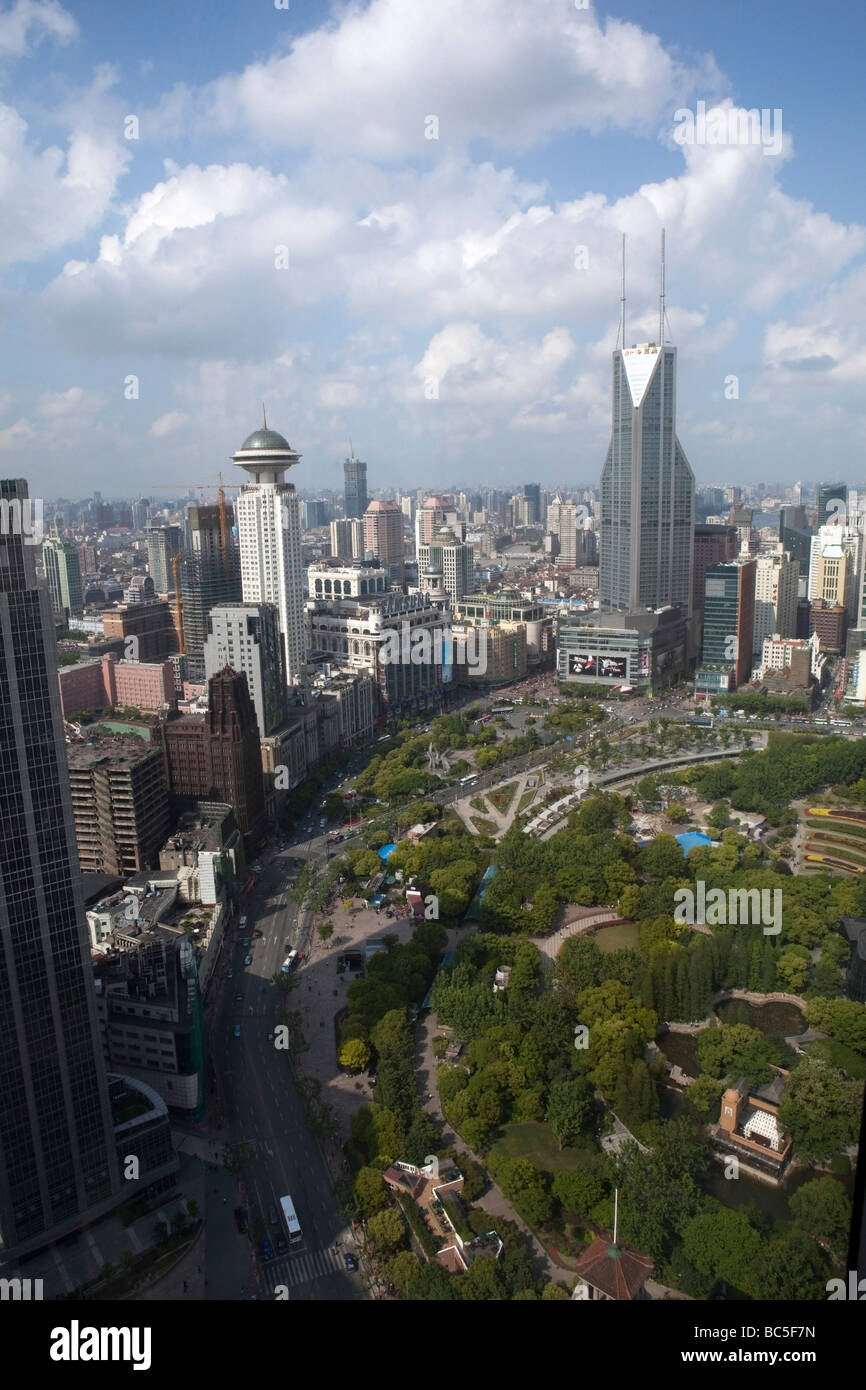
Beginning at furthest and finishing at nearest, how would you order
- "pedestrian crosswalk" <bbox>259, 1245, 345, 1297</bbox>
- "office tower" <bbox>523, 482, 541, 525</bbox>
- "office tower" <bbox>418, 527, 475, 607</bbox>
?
"office tower" <bbox>523, 482, 541, 525</bbox> < "office tower" <bbox>418, 527, 475, 607</bbox> < "pedestrian crosswalk" <bbox>259, 1245, 345, 1297</bbox>

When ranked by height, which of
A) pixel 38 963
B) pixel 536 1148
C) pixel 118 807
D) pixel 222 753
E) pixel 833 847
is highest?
pixel 38 963

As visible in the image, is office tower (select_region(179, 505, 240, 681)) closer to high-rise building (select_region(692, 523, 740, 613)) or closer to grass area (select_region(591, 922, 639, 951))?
high-rise building (select_region(692, 523, 740, 613))

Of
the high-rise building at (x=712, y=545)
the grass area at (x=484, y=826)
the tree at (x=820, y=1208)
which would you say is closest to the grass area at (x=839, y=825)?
the grass area at (x=484, y=826)

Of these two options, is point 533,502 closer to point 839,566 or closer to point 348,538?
point 348,538

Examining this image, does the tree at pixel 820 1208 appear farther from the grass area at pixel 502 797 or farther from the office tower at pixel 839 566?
the office tower at pixel 839 566

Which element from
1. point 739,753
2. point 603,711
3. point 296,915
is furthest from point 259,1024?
point 603,711

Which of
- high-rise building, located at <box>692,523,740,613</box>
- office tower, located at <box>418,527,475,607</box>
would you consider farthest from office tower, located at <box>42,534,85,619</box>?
high-rise building, located at <box>692,523,740,613</box>

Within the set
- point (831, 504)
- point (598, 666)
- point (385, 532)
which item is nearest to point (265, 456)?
point (598, 666)
